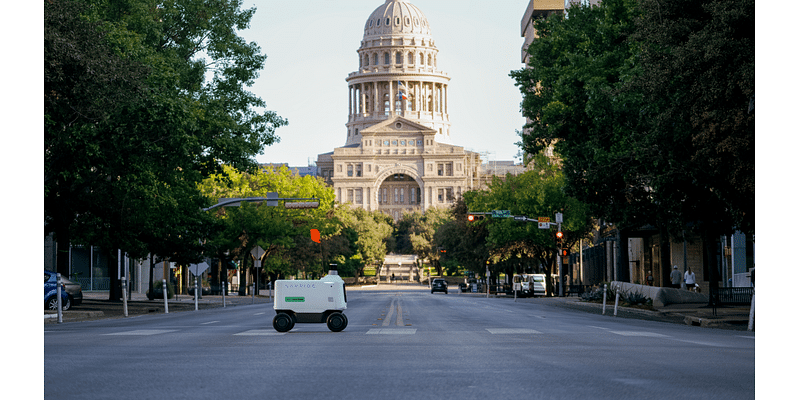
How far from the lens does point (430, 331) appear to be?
17.6 m

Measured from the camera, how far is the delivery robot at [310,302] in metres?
17.1

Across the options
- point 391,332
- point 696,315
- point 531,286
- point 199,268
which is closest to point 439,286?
point 531,286

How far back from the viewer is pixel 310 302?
17250mm

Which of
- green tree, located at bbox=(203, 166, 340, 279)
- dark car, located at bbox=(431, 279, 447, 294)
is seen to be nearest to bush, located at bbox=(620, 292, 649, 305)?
green tree, located at bbox=(203, 166, 340, 279)

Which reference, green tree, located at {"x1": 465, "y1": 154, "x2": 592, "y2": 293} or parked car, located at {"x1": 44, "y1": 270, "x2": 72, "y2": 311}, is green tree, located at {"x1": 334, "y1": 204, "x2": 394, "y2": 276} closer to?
green tree, located at {"x1": 465, "y1": 154, "x2": 592, "y2": 293}

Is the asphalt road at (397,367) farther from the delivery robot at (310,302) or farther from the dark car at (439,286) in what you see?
the dark car at (439,286)

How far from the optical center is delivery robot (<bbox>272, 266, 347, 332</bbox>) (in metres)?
17.1

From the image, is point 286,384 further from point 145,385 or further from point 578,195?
point 578,195

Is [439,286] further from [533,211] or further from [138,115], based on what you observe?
[138,115]

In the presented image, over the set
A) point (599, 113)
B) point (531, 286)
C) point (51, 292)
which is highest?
point (599, 113)

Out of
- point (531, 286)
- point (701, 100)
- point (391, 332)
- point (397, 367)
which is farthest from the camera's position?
point (531, 286)

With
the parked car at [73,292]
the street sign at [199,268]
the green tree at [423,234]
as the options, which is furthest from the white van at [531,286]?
the green tree at [423,234]

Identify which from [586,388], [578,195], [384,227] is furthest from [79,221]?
[384,227]
